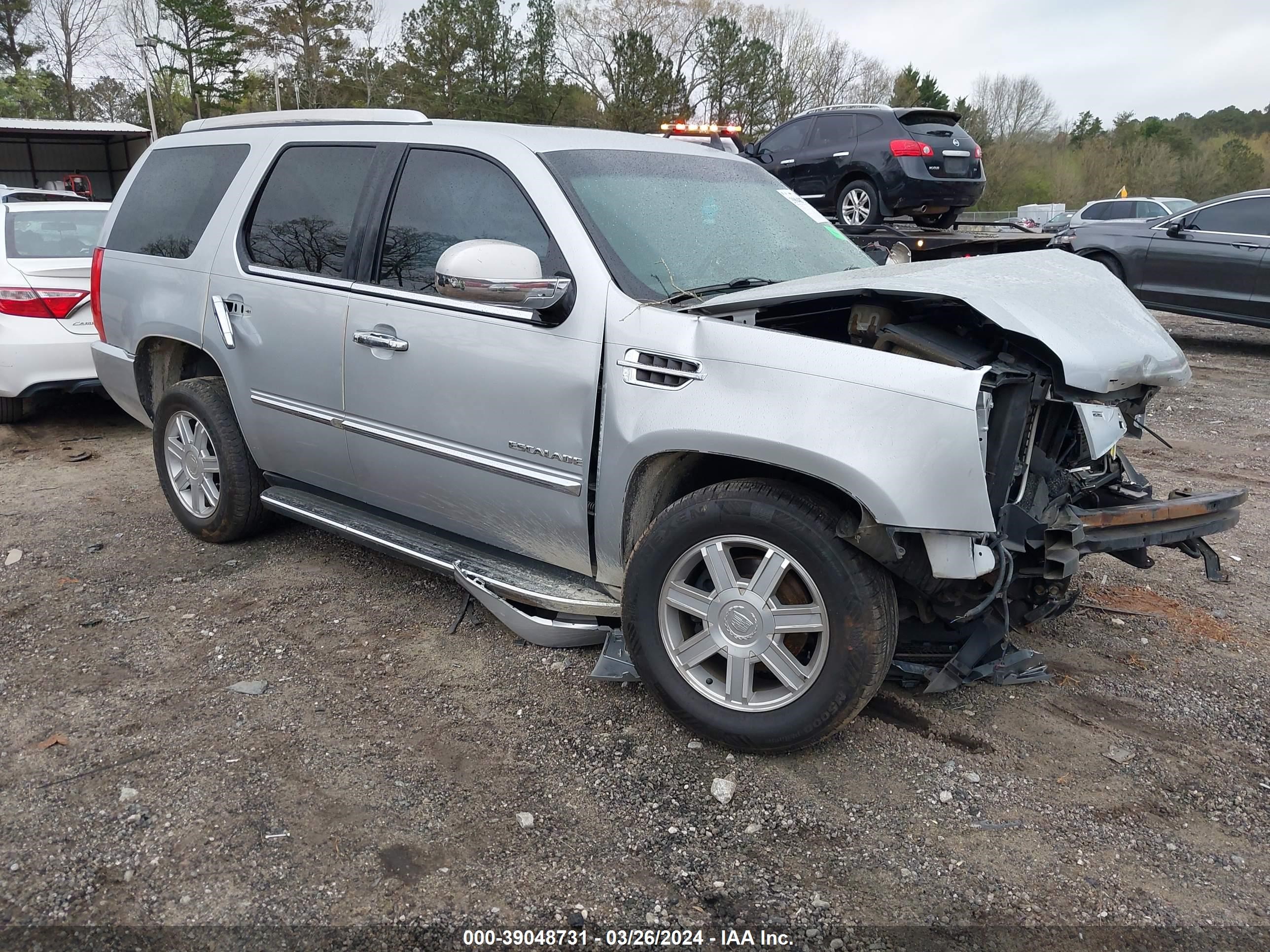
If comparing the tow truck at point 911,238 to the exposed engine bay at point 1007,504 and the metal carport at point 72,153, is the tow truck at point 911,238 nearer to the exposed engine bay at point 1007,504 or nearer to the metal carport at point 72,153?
the exposed engine bay at point 1007,504

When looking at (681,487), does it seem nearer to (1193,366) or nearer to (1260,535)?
(1260,535)

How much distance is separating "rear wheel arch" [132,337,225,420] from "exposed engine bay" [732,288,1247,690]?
118 inches

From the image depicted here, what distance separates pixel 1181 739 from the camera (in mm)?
3098

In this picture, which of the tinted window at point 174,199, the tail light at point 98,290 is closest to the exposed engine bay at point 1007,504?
the tinted window at point 174,199

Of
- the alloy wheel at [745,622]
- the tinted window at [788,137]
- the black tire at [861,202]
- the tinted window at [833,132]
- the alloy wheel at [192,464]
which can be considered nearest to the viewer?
the alloy wheel at [745,622]

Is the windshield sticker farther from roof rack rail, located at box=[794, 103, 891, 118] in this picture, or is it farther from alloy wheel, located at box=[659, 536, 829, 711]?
roof rack rail, located at box=[794, 103, 891, 118]

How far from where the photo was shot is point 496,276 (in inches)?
116

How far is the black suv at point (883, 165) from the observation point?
34.3 feet

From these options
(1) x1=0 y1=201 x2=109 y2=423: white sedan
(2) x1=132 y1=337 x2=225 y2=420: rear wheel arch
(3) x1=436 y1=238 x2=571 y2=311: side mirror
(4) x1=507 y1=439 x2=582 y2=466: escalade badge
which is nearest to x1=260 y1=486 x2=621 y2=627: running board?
(4) x1=507 y1=439 x2=582 y2=466: escalade badge

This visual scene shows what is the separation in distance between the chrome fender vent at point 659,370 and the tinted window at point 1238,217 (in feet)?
31.4

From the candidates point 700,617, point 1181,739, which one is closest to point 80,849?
point 700,617

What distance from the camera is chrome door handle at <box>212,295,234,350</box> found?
A: 416cm

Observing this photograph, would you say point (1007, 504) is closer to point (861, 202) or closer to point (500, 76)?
point (861, 202)

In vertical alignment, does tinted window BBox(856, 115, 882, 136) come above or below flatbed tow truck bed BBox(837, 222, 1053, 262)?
above
